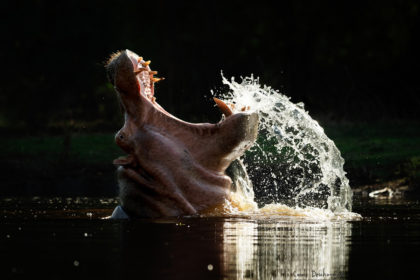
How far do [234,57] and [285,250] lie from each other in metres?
24.5

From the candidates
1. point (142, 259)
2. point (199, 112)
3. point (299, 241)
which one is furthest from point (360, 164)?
point (142, 259)

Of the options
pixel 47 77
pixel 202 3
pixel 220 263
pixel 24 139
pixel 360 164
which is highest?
pixel 202 3

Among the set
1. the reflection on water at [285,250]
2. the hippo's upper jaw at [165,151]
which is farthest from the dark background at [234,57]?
the reflection on water at [285,250]

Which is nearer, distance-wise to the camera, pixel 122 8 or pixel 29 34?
pixel 29 34

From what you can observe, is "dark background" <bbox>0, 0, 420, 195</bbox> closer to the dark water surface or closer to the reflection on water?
the dark water surface

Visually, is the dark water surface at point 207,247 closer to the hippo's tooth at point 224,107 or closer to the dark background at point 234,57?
the hippo's tooth at point 224,107

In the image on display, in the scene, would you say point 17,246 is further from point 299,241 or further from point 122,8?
point 122,8

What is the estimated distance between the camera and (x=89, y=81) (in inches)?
1171

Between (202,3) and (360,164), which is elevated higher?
(202,3)

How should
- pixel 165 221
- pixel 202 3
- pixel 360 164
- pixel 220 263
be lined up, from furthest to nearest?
pixel 202 3
pixel 360 164
pixel 165 221
pixel 220 263

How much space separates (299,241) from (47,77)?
21655 millimetres

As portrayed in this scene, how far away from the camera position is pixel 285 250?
782 cm

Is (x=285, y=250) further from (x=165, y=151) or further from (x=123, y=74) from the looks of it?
(x=123, y=74)

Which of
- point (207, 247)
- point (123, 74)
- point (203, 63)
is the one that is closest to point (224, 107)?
point (123, 74)
